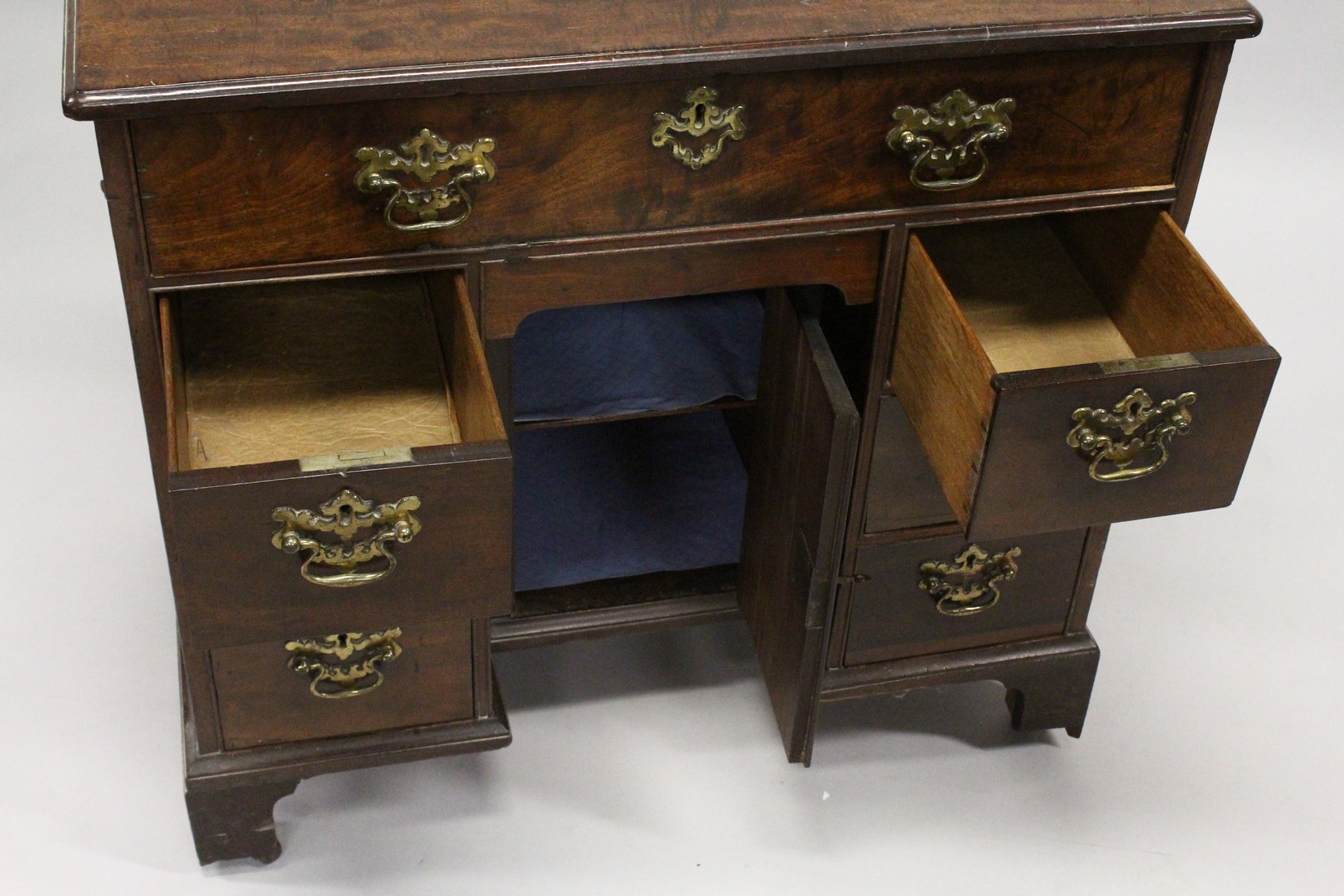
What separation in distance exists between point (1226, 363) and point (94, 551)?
1489mm

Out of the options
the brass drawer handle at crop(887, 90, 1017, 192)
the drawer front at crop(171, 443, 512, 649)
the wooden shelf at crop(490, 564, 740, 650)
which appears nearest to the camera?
the drawer front at crop(171, 443, 512, 649)

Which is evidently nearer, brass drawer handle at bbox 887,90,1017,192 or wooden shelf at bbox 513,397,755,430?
brass drawer handle at bbox 887,90,1017,192

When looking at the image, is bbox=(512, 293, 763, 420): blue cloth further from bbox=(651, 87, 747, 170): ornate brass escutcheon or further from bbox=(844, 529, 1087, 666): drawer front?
bbox=(651, 87, 747, 170): ornate brass escutcheon

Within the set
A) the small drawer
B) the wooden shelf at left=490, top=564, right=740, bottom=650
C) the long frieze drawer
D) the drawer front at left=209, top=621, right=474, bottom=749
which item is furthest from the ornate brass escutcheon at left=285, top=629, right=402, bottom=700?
the long frieze drawer

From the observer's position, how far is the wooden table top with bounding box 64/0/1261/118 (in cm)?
154

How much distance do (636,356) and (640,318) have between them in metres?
0.06

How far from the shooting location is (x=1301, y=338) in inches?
113

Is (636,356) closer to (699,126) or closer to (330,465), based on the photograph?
(699,126)

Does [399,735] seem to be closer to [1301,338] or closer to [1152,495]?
[1152,495]

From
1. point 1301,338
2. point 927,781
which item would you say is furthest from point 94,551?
point 1301,338

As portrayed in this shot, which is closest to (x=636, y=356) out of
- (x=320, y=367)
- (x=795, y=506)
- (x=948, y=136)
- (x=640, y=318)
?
(x=640, y=318)

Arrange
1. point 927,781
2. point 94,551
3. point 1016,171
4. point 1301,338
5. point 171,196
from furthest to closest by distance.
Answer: point 1301,338 < point 94,551 < point 927,781 < point 1016,171 < point 171,196

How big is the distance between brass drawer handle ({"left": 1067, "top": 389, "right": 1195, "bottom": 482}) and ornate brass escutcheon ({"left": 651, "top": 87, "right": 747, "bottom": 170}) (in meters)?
0.41

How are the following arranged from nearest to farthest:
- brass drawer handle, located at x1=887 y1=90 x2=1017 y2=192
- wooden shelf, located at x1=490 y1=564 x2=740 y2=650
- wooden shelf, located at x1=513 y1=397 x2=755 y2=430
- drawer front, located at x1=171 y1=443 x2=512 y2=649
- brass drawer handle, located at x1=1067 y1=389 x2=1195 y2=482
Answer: drawer front, located at x1=171 y1=443 x2=512 y2=649
brass drawer handle, located at x1=1067 y1=389 x2=1195 y2=482
brass drawer handle, located at x1=887 y1=90 x2=1017 y2=192
wooden shelf, located at x1=513 y1=397 x2=755 y2=430
wooden shelf, located at x1=490 y1=564 x2=740 y2=650
